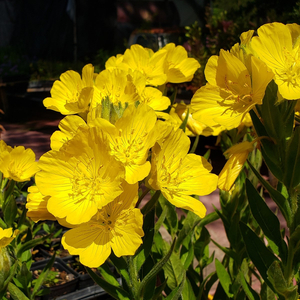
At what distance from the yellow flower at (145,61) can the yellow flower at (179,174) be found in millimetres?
A: 363

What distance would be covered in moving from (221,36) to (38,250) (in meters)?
2.64

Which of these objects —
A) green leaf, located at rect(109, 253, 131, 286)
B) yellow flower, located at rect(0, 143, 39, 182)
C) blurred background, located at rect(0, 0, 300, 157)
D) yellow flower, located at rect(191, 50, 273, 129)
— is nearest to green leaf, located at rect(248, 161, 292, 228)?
yellow flower, located at rect(191, 50, 273, 129)

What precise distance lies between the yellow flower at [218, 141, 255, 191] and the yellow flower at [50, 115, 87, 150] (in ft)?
1.05

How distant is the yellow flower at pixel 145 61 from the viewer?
1.12 metres

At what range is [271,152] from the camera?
2.61 ft

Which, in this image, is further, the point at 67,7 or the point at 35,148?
the point at 67,7

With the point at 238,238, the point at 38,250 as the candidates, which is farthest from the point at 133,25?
the point at 238,238

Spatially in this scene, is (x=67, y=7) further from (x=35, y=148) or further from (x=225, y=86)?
(x=225, y=86)

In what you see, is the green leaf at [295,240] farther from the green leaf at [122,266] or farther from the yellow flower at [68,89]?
the yellow flower at [68,89]

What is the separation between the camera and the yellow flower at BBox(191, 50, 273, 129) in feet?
2.36

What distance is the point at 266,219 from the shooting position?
35.4 inches

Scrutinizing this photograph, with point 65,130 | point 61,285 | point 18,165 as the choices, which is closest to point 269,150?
point 65,130

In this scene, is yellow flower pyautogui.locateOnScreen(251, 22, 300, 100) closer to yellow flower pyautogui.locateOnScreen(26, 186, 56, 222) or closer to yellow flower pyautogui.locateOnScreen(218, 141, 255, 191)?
yellow flower pyautogui.locateOnScreen(218, 141, 255, 191)

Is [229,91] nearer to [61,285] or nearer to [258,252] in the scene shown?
[258,252]
